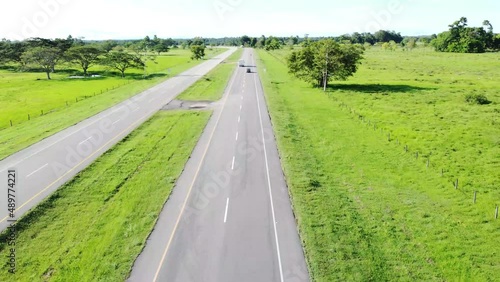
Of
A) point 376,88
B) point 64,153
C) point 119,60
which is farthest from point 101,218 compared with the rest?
point 119,60

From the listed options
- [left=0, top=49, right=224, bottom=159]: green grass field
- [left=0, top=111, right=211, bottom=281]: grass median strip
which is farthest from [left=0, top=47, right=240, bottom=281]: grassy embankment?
[left=0, top=49, right=224, bottom=159]: green grass field

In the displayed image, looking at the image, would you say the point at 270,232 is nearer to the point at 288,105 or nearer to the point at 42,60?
the point at 288,105

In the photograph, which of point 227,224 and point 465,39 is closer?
point 227,224

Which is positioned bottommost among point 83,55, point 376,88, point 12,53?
point 376,88

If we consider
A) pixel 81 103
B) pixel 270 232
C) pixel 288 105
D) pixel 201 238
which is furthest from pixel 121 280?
pixel 81 103

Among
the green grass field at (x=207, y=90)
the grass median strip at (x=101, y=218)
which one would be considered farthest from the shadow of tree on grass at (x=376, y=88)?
the grass median strip at (x=101, y=218)

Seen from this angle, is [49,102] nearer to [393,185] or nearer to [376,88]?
[393,185]
